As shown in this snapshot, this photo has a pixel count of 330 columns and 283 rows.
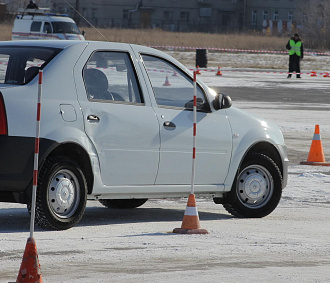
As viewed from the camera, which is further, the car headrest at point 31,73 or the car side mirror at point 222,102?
the car side mirror at point 222,102

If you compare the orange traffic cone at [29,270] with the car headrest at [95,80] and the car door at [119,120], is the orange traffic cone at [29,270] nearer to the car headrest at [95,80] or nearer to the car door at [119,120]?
the car door at [119,120]

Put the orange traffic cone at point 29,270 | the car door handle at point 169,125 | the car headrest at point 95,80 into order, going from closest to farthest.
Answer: the orange traffic cone at point 29,270 < the car headrest at point 95,80 < the car door handle at point 169,125

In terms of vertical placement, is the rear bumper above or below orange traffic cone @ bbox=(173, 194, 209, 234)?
above

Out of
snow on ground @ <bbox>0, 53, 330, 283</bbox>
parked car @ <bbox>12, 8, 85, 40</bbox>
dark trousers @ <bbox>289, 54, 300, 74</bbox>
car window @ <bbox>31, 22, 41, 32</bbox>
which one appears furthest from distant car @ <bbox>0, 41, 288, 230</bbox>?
car window @ <bbox>31, 22, 41, 32</bbox>

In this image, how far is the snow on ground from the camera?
6680mm

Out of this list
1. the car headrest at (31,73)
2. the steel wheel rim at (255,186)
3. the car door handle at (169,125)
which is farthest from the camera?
the steel wheel rim at (255,186)

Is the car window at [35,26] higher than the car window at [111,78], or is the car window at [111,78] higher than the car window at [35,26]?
the car window at [111,78]

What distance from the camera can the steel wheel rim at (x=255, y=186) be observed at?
9883 mm

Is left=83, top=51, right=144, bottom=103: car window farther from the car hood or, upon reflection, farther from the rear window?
the car hood

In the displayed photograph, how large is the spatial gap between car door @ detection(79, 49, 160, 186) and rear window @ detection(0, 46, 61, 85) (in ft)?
1.22

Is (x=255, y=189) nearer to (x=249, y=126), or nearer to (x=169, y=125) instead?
(x=249, y=126)

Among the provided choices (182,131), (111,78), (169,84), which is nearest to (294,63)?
(169,84)

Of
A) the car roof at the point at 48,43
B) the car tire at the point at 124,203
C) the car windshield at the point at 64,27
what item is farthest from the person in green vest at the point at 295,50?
the car roof at the point at 48,43

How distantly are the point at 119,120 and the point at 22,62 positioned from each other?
103cm
